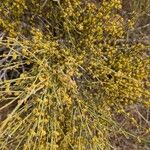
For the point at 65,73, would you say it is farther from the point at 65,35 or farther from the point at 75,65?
the point at 65,35

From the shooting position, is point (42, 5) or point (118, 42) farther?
point (118, 42)

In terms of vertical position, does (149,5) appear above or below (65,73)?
above

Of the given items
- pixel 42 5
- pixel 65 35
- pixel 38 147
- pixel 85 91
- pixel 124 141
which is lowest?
pixel 124 141

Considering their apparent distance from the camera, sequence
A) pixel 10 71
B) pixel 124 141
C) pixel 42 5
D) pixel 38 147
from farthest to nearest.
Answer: pixel 124 141 → pixel 10 71 → pixel 42 5 → pixel 38 147

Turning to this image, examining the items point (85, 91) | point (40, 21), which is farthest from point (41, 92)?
point (40, 21)

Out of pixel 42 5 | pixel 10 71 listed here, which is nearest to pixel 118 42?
pixel 42 5

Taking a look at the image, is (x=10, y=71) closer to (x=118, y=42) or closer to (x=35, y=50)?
(x=35, y=50)

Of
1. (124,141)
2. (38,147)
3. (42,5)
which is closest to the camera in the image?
(38,147)
